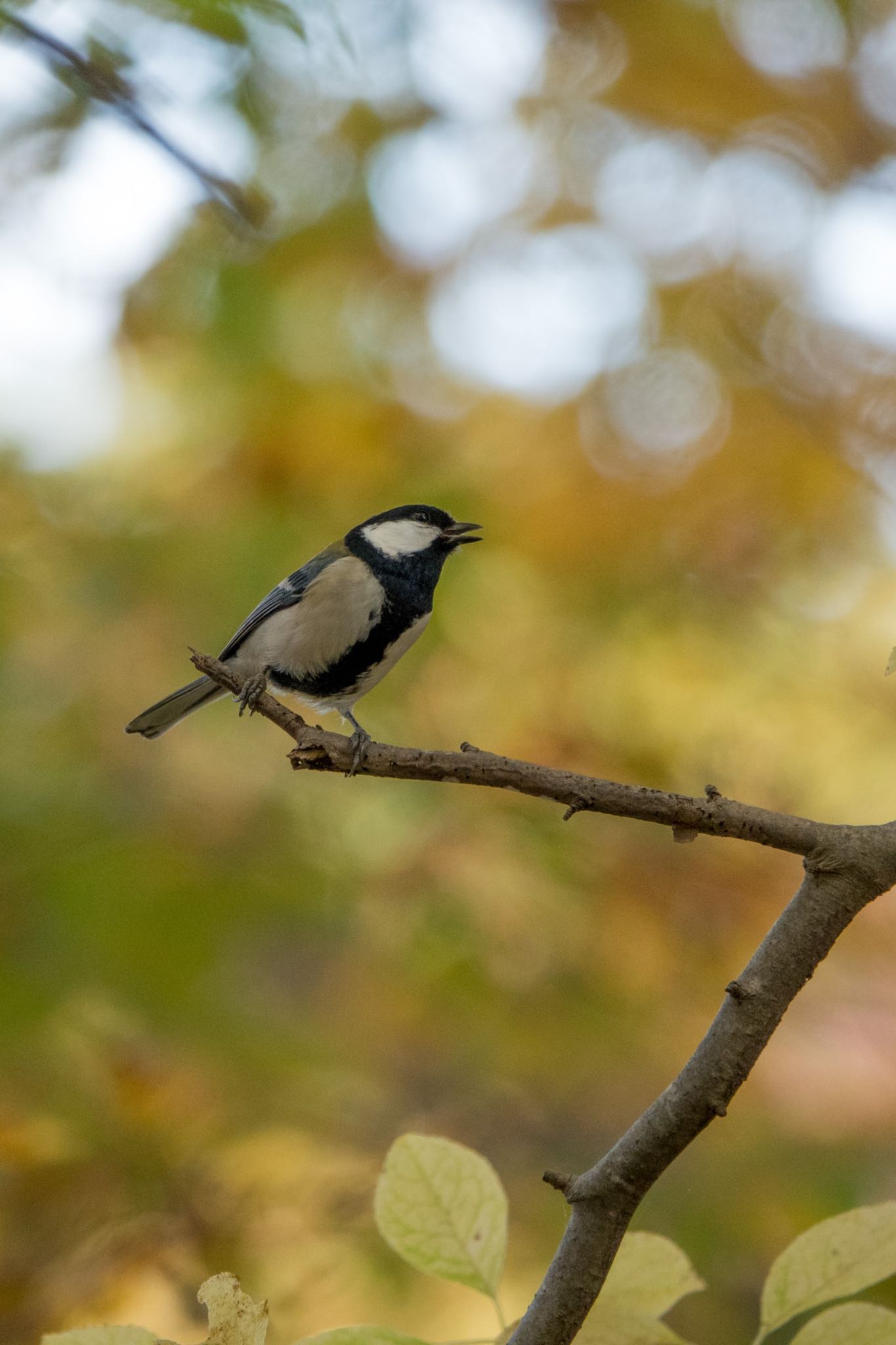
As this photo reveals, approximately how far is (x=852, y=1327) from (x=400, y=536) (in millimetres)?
2137

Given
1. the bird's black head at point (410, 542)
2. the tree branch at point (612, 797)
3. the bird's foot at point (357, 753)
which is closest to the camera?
the tree branch at point (612, 797)

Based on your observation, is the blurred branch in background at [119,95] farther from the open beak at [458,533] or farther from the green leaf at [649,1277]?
the open beak at [458,533]

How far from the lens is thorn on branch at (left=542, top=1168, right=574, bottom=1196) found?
861 millimetres

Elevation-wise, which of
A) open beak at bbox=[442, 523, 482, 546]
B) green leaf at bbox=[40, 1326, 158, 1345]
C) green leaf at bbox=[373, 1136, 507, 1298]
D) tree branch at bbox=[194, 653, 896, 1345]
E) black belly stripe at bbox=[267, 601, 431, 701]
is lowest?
green leaf at bbox=[40, 1326, 158, 1345]

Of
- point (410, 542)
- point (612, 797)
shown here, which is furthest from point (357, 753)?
point (410, 542)

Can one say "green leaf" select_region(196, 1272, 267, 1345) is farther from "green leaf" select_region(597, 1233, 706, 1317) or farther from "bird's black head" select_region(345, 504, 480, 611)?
"bird's black head" select_region(345, 504, 480, 611)

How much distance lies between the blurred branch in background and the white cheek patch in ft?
4.44

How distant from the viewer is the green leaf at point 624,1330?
0.73m

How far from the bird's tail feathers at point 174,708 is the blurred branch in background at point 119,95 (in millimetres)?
1497

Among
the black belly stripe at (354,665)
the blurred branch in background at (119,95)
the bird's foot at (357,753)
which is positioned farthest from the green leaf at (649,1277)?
the black belly stripe at (354,665)

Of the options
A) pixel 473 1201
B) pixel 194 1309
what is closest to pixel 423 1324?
pixel 194 1309

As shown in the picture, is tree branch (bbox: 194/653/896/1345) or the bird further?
the bird

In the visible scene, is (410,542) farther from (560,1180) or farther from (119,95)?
(560,1180)

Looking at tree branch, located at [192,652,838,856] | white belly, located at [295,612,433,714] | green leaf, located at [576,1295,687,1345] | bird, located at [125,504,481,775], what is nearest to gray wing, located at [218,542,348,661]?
bird, located at [125,504,481,775]
